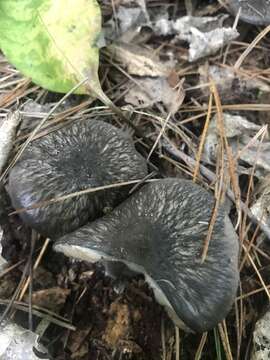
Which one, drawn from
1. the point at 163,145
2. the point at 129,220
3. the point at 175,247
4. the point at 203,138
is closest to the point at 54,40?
the point at 163,145

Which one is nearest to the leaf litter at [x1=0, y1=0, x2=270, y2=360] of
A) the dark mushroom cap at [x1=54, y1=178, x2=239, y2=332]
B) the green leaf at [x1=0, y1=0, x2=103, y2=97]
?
the green leaf at [x1=0, y1=0, x2=103, y2=97]

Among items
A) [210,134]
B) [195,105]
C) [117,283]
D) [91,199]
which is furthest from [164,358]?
[195,105]

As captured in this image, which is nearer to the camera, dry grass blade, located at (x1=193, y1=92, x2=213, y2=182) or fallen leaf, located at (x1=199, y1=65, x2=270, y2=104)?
dry grass blade, located at (x1=193, y1=92, x2=213, y2=182)

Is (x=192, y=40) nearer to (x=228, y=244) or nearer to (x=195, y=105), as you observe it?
(x=195, y=105)

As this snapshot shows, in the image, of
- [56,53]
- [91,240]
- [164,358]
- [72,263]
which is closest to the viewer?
[91,240]

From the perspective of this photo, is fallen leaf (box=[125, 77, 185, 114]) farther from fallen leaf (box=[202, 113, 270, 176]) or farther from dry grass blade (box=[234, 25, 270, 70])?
dry grass blade (box=[234, 25, 270, 70])

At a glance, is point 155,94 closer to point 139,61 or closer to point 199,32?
point 139,61

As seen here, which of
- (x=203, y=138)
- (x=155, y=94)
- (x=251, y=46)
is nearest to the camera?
(x=203, y=138)
